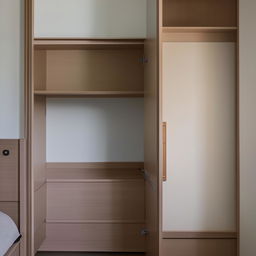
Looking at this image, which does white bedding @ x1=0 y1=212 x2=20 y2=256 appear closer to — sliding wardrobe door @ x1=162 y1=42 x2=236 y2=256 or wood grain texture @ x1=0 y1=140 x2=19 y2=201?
wood grain texture @ x1=0 y1=140 x2=19 y2=201

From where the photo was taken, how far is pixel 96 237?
6.91 feet

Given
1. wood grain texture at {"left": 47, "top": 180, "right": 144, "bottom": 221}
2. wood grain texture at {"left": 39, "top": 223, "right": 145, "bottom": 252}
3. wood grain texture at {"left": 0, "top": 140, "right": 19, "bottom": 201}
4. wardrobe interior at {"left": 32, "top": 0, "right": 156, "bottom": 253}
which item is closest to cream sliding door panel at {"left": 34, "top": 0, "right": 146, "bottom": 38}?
wardrobe interior at {"left": 32, "top": 0, "right": 156, "bottom": 253}

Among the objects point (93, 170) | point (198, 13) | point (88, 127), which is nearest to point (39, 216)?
point (93, 170)

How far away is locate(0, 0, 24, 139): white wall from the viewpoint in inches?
71.5

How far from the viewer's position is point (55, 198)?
2.09 meters

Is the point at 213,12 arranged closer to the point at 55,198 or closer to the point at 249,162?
the point at 249,162

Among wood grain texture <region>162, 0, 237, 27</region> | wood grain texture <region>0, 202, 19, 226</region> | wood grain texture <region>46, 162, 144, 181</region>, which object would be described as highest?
wood grain texture <region>162, 0, 237, 27</region>

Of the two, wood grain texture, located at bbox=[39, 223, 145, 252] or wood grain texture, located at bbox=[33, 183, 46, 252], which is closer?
wood grain texture, located at bbox=[33, 183, 46, 252]

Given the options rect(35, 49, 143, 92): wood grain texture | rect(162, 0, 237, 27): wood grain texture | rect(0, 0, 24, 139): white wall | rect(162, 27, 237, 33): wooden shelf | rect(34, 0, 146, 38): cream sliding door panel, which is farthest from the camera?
rect(35, 49, 143, 92): wood grain texture

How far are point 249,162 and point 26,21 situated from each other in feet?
4.98

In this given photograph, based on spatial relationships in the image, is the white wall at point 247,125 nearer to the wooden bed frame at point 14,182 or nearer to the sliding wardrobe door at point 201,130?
the sliding wardrobe door at point 201,130

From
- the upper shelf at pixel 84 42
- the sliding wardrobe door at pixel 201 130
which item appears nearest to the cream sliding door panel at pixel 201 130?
the sliding wardrobe door at pixel 201 130

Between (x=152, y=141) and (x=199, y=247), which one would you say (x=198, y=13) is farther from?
(x=199, y=247)

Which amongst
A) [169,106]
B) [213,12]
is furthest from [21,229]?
[213,12]
